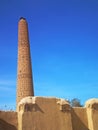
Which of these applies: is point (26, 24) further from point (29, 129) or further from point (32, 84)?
point (29, 129)

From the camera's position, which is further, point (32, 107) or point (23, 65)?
point (23, 65)

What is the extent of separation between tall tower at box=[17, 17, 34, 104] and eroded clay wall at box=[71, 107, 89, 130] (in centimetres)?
878

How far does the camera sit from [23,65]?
24.1 metres

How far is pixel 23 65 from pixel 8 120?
1188 centimetres

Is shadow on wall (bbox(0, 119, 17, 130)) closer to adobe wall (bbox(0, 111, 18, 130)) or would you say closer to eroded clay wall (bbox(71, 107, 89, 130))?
adobe wall (bbox(0, 111, 18, 130))

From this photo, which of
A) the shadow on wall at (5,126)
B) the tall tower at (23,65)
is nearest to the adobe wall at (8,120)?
the shadow on wall at (5,126)

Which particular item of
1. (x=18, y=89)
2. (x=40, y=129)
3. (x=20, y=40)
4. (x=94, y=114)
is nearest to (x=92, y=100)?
(x=94, y=114)

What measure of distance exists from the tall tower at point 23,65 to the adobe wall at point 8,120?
396 inches

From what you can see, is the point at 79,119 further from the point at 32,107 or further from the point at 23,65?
the point at 23,65

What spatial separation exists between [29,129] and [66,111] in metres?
2.69

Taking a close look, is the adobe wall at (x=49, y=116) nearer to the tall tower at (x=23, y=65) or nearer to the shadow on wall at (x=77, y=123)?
the shadow on wall at (x=77, y=123)

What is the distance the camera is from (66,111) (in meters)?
14.1

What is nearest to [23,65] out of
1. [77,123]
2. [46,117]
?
[77,123]

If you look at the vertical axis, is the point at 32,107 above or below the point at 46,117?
above
